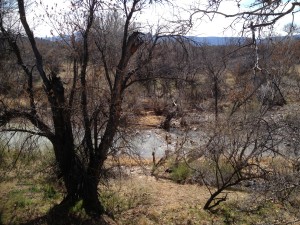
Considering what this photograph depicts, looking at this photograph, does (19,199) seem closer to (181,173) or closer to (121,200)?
(121,200)

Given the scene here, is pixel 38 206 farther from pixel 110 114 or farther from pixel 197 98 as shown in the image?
pixel 197 98

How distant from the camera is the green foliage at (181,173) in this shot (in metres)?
17.4

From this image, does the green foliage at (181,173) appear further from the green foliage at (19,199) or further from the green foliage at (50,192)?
the green foliage at (19,199)

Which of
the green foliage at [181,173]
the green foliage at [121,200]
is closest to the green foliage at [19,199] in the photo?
the green foliage at [121,200]

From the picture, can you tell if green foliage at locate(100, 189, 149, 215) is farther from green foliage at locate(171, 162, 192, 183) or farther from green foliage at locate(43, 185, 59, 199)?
green foliage at locate(171, 162, 192, 183)

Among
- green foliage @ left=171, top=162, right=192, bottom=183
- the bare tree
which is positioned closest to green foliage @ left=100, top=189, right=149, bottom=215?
the bare tree

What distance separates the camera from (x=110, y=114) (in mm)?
10875

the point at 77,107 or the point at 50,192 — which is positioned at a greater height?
the point at 77,107

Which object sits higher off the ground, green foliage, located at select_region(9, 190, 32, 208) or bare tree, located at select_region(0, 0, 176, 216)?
bare tree, located at select_region(0, 0, 176, 216)

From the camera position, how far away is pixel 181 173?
1750cm

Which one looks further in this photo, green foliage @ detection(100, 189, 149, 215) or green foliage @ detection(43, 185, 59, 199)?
green foliage @ detection(43, 185, 59, 199)

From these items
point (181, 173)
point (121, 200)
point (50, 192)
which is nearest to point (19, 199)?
point (50, 192)

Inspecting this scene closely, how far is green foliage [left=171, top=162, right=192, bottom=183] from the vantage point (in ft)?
57.0

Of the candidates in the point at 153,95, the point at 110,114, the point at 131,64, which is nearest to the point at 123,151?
the point at 110,114
